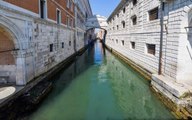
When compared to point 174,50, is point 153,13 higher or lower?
higher

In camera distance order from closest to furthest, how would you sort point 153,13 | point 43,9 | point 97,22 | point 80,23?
point 153,13 → point 43,9 → point 80,23 → point 97,22

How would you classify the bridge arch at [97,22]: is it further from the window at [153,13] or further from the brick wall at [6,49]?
the brick wall at [6,49]

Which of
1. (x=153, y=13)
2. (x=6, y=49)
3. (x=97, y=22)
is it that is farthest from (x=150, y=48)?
(x=97, y=22)

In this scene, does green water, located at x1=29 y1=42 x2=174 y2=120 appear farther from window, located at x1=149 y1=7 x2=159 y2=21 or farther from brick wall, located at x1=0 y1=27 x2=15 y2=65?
window, located at x1=149 y1=7 x2=159 y2=21

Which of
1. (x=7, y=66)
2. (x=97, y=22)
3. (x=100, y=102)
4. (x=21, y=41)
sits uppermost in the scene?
(x=97, y=22)

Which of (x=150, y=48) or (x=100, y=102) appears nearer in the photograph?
(x=100, y=102)

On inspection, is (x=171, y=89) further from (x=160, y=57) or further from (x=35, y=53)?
(x=35, y=53)

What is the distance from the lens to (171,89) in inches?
217

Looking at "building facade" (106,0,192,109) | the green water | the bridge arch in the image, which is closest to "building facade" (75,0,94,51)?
the bridge arch

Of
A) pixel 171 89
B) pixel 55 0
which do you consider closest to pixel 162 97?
pixel 171 89

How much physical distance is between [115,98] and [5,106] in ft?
13.3

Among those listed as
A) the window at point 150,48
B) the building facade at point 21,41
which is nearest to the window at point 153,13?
the window at point 150,48

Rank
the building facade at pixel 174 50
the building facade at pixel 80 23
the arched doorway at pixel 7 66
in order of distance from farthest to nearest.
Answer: the building facade at pixel 80 23
the arched doorway at pixel 7 66
the building facade at pixel 174 50

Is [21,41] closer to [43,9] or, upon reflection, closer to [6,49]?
[6,49]
